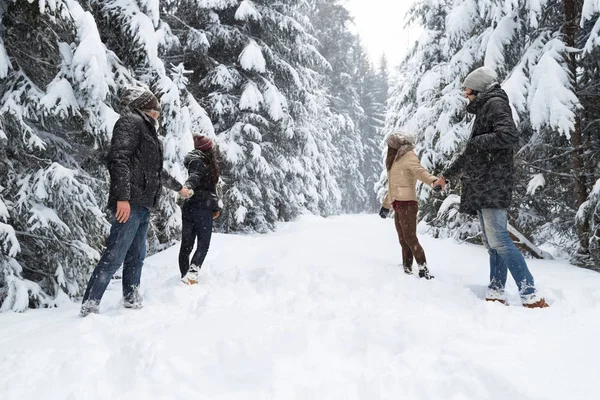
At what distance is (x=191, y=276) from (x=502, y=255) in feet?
10.2

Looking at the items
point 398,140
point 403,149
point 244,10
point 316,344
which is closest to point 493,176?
point 403,149

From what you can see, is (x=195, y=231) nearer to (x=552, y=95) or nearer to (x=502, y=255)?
(x=502, y=255)

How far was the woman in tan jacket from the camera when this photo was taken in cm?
467

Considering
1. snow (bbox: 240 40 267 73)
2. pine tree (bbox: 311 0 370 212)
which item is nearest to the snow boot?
snow (bbox: 240 40 267 73)

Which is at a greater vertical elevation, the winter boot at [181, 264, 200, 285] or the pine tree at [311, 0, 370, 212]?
the pine tree at [311, 0, 370, 212]

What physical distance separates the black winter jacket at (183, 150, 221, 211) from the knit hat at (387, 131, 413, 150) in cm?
221

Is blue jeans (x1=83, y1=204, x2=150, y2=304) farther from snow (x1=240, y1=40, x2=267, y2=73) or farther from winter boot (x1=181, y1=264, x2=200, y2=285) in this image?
snow (x1=240, y1=40, x2=267, y2=73)

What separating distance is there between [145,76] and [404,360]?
5.75 metres

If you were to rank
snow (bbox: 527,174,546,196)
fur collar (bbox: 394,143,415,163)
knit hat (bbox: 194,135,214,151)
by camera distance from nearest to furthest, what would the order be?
knit hat (bbox: 194,135,214,151), fur collar (bbox: 394,143,415,163), snow (bbox: 527,174,546,196)

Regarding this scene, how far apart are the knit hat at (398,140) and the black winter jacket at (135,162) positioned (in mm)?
2729

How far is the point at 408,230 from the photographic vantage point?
473 centimetres

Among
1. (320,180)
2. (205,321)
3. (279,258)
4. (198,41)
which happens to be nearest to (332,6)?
(320,180)

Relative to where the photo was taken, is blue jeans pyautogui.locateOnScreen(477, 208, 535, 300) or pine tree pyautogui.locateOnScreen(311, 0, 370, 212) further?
pine tree pyautogui.locateOnScreen(311, 0, 370, 212)

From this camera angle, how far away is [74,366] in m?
2.29
